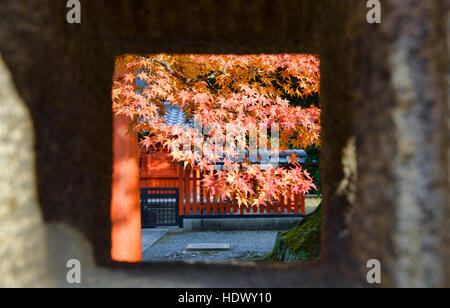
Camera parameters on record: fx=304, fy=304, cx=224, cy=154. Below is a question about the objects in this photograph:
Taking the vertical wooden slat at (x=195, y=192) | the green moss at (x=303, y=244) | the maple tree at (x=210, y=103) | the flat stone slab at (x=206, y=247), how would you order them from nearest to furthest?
the green moss at (x=303, y=244) < the maple tree at (x=210, y=103) < the flat stone slab at (x=206, y=247) < the vertical wooden slat at (x=195, y=192)

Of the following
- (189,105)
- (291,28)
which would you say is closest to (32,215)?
(291,28)

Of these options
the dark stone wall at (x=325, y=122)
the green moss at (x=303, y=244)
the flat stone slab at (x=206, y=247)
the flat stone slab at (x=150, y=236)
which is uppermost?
the dark stone wall at (x=325, y=122)

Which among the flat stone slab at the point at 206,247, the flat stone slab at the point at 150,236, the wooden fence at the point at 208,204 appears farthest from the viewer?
the wooden fence at the point at 208,204

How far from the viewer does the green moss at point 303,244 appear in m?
3.45

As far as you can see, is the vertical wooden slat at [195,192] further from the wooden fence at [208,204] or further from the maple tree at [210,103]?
the maple tree at [210,103]

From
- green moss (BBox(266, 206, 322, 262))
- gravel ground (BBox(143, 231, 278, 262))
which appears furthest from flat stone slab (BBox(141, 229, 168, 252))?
green moss (BBox(266, 206, 322, 262))

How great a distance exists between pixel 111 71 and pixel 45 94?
56 cm

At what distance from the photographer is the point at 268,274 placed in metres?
1.23

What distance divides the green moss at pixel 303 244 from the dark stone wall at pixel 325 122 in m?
2.28

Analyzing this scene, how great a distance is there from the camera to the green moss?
3453 mm

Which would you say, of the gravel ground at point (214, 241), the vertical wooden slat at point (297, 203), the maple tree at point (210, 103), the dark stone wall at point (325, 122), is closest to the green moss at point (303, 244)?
the maple tree at point (210, 103)

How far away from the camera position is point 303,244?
369 cm

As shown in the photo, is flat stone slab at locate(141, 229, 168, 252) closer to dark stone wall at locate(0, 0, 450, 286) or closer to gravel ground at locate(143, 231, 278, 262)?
gravel ground at locate(143, 231, 278, 262)

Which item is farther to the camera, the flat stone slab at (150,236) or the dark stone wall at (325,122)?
the flat stone slab at (150,236)
